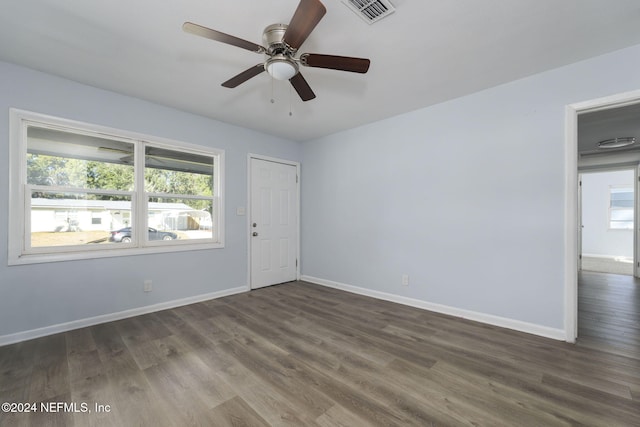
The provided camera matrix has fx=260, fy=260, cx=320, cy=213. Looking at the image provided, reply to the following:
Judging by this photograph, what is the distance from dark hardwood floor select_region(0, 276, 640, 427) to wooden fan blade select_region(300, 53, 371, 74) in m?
2.26

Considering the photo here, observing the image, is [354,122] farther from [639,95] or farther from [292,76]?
[639,95]

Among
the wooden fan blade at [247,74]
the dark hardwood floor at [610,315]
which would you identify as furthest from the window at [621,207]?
the wooden fan blade at [247,74]

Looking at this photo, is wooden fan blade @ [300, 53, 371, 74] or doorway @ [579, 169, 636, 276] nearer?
wooden fan blade @ [300, 53, 371, 74]

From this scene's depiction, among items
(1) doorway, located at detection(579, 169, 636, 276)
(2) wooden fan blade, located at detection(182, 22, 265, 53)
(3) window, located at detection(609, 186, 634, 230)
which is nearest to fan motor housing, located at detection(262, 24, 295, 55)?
(2) wooden fan blade, located at detection(182, 22, 265, 53)

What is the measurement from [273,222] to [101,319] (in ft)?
8.31

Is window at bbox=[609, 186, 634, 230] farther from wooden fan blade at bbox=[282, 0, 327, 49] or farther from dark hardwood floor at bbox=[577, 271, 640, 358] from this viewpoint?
wooden fan blade at bbox=[282, 0, 327, 49]

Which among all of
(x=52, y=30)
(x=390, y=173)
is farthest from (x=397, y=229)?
(x=52, y=30)

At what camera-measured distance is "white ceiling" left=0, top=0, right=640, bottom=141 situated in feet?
5.89

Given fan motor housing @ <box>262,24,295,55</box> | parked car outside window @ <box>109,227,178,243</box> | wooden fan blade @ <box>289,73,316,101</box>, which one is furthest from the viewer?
parked car outside window @ <box>109,227,178,243</box>

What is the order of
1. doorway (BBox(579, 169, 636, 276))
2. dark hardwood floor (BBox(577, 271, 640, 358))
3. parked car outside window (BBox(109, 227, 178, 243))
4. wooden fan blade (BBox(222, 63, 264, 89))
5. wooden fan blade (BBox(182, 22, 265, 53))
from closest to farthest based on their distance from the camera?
1. wooden fan blade (BBox(182, 22, 265, 53))
2. wooden fan blade (BBox(222, 63, 264, 89))
3. dark hardwood floor (BBox(577, 271, 640, 358))
4. parked car outside window (BBox(109, 227, 178, 243))
5. doorway (BBox(579, 169, 636, 276))

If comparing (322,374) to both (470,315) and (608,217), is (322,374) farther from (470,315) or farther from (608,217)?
(608,217)

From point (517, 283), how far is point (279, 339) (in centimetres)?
250

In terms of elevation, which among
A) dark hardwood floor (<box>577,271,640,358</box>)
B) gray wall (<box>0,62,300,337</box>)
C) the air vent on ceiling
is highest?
the air vent on ceiling

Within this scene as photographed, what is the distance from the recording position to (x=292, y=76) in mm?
2035
